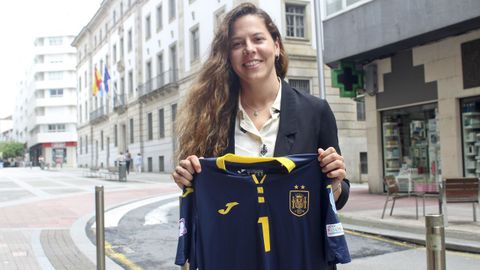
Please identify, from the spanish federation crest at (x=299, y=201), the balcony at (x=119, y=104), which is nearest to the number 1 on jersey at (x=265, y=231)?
the spanish federation crest at (x=299, y=201)

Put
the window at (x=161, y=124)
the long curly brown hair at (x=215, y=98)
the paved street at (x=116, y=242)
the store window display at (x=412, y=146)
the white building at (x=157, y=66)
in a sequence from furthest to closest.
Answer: the window at (x=161, y=124) → the white building at (x=157, y=66) → the store window display at (x=412, y=146) → the paved street at (x=116, y=242) → the long curly brown hair at (x=215, y=98)

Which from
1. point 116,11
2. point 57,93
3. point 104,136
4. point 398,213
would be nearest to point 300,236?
point 398,213

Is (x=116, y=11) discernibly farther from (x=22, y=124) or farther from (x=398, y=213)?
(x=22, y=124)

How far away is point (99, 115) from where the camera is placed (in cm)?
5450

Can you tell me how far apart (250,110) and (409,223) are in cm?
759

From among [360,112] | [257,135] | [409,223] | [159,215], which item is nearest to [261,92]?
[257,135]

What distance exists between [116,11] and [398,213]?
42164 mm

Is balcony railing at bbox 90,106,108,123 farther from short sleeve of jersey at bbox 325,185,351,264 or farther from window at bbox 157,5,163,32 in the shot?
A: short sleeve of jersey at bbox 325,185,351,264

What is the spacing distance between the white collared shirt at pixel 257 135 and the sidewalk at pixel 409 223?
606cm

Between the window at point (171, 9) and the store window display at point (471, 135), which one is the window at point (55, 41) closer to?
the window at point (171, 9)

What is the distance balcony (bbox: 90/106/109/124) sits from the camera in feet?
173

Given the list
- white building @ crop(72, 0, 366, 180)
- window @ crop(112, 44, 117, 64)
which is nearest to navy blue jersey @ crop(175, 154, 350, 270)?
white building @ crop(72, 0, 366, 180)

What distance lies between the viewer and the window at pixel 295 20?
25.8 metres

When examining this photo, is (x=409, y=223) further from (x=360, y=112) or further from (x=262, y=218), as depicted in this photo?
(x=360, y=112)
